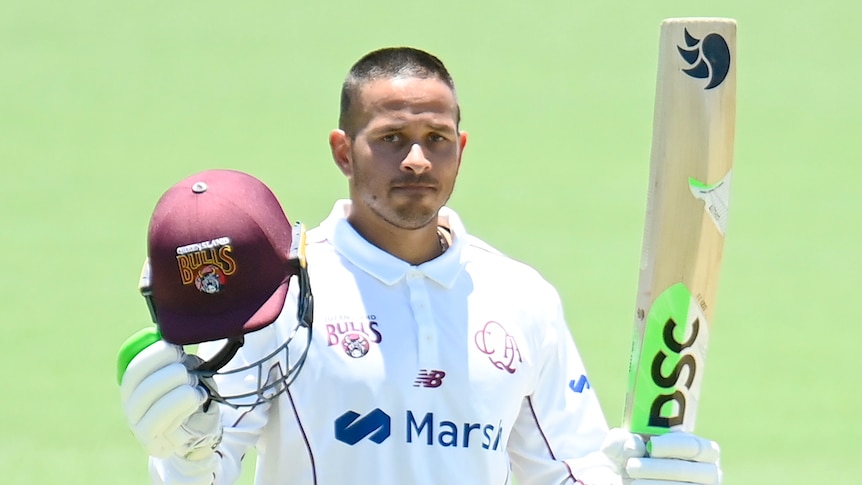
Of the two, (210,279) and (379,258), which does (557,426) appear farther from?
(210,279)

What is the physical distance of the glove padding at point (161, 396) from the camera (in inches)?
101

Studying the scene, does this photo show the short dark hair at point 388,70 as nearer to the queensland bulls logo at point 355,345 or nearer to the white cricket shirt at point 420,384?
the white cricket shirt at point 420,384

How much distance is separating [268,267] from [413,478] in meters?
0.48

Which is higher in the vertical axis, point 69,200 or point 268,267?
point 268,267

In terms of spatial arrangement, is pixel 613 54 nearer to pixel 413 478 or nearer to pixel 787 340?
pixel 787 340

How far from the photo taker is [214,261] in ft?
8.63

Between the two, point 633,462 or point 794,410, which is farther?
point 794,410

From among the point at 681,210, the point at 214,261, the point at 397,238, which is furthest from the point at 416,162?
Result: the point at 681,210

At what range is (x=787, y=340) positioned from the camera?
23.4ft

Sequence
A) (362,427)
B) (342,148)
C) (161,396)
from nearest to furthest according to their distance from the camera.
Result: (161,396) → (362,427) → (342,148)

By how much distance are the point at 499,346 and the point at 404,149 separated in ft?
1.37

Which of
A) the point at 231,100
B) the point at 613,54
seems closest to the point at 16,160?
the point at 231,100

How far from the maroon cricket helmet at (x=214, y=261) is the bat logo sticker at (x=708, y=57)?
941 millimetres

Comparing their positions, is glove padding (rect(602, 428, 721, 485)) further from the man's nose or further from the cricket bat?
the man's nose
